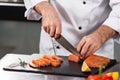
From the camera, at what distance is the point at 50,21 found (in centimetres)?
126

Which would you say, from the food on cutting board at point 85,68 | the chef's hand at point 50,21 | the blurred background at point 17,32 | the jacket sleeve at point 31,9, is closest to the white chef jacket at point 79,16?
the jacket sleeve at point 31,9

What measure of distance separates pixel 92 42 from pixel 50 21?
18cm

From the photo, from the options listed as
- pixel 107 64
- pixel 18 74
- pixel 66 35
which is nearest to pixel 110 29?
pixel 107 64

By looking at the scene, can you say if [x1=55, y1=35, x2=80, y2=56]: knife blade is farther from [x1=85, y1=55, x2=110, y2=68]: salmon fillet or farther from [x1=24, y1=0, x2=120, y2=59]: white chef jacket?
[x1=24, y1=0, x2=120, y2=59]: white chef jacket

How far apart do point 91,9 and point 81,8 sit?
46 millimetres

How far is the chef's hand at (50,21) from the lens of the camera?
48.5 inches

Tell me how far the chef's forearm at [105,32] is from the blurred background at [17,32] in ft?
4.62

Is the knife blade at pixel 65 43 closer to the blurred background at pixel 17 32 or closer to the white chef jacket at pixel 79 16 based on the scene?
the white chef jacket at pixel 79 16

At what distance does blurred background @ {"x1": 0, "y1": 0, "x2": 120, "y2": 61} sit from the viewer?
8.82ft

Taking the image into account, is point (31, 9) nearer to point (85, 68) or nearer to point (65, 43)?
point (65, 43)

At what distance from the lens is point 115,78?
1.09 m

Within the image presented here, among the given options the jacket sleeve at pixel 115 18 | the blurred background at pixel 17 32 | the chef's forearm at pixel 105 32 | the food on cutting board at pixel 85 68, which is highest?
the jacket sleeve at pixel 115 18

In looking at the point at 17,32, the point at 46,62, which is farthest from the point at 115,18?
the point at 17,32

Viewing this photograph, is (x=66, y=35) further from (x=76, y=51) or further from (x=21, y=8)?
(x=21, y=8)
